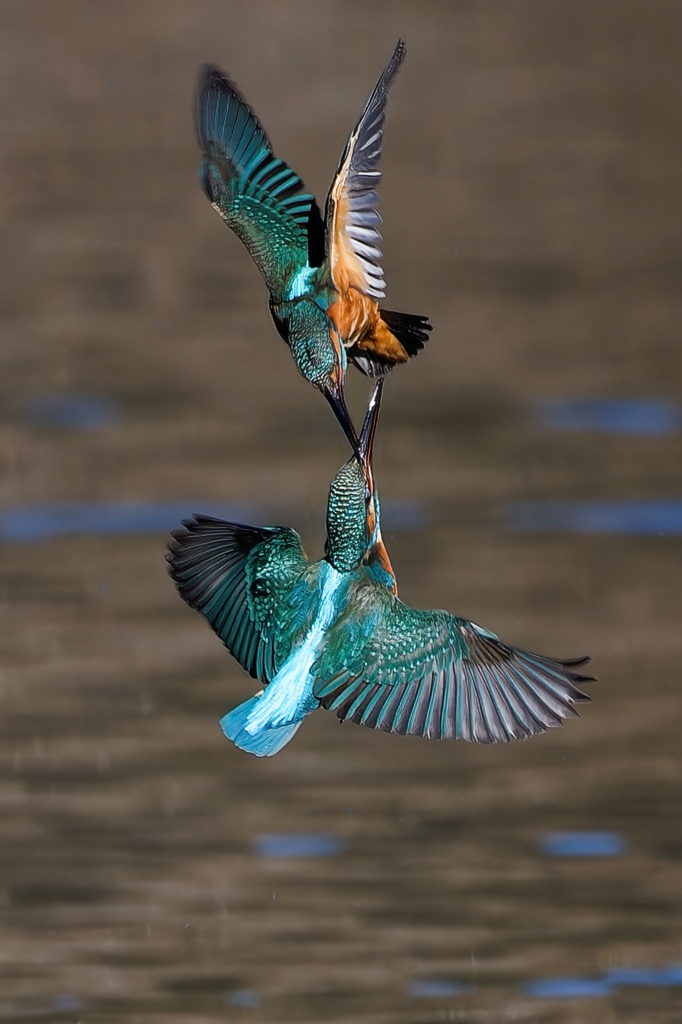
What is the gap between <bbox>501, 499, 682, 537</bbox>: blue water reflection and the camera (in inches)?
193

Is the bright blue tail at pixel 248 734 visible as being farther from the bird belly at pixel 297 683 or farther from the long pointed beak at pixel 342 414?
the long pointed beak at pixel 342 414

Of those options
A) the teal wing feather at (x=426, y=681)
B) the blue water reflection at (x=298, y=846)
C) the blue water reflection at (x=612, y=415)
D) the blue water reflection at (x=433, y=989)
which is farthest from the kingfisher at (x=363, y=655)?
the blue water reflection at (x=612, y=415)

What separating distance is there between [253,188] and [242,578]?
445 mm

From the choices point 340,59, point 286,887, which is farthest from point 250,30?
point 286,887

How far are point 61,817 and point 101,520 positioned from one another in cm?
134

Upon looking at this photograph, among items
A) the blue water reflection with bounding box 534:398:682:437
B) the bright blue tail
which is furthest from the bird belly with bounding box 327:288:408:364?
the blue water reflection with bounding box 534:398:682:437

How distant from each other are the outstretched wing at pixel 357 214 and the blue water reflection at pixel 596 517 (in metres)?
3.08

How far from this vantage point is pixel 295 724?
1.96 meters

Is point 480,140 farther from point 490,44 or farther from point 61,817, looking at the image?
point 61,817

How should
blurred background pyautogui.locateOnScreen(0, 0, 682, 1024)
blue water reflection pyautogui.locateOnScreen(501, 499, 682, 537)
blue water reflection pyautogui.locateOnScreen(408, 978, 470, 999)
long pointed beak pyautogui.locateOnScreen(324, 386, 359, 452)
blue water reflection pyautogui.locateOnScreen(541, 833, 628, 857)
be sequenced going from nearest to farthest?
1. long pointed beak pyautogui.locateOnScreen(324, 386, 359, 452)
2. blue water reflection pyautogui.locateOnScreen(408, 978, 470, 999)
3. blurred background pyautogui.locateOnScreen(0, 0, 682, 1024)
4. blue water reflection pyautogui.locateOnScreen(541, 833, 628, 857)
5. blue water reflection pyautogui.locateOnScreen(501, 499, 682, 537)

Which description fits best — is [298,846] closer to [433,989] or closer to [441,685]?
[433,989]

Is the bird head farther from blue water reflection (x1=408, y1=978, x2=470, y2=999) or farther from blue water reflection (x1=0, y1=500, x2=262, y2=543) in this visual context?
blue water reflection (x1=0, y1=500, x2=262, y2=543)

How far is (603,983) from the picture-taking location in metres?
3.40

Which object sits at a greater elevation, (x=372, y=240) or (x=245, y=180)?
(x=245, y=180)
